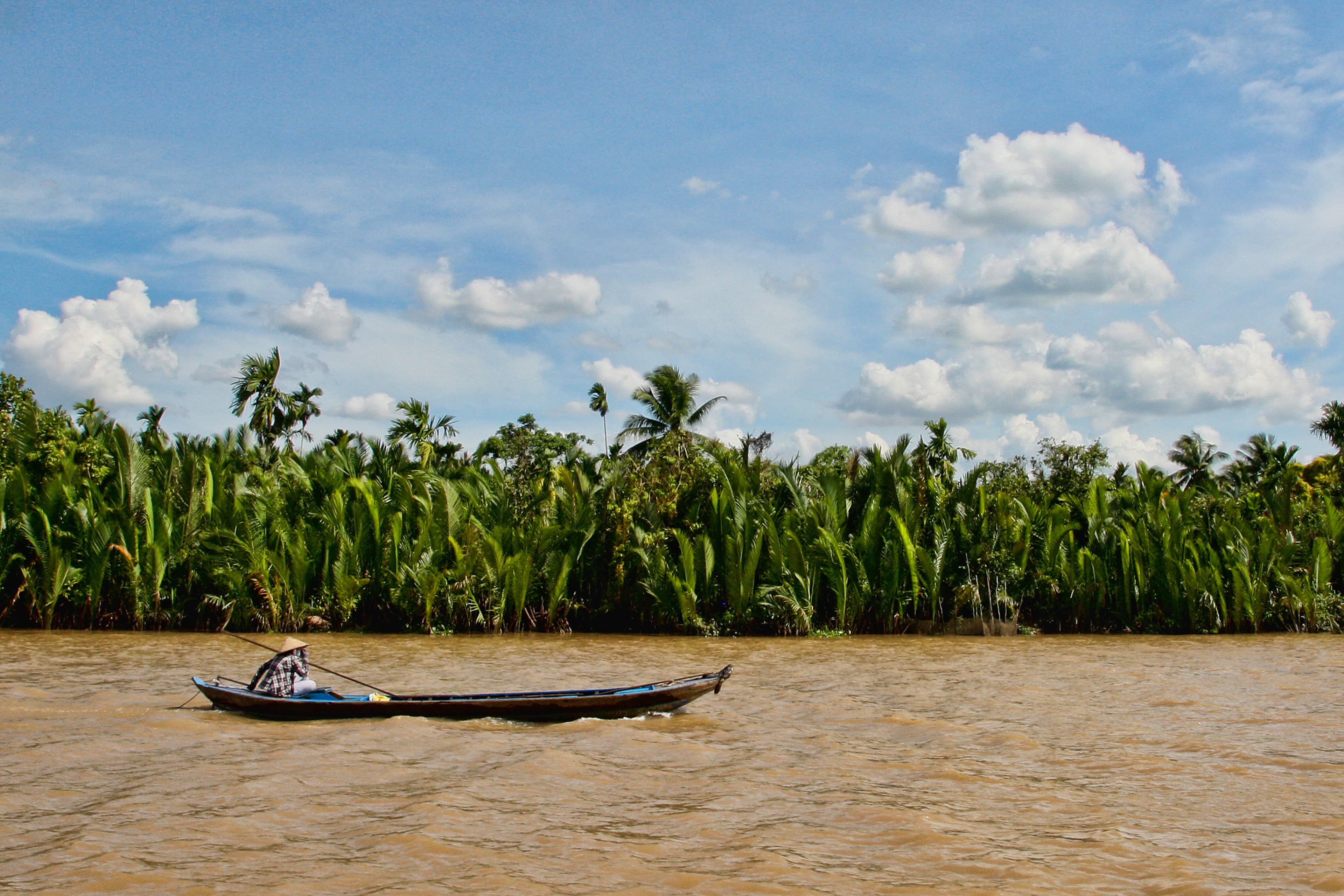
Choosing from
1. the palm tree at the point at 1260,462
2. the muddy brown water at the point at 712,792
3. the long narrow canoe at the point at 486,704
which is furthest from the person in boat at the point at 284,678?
the palm tree at the point at 1260,462

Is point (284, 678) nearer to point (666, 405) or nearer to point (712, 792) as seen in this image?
point (712, 792)

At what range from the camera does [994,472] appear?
110ft

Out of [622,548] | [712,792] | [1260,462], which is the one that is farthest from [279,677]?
[1260,462]

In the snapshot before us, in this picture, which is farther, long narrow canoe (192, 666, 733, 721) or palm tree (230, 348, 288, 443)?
palm tree (230, 348, 288, 443)

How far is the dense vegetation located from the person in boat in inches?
397

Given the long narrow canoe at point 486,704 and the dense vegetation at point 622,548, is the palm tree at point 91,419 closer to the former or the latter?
the dense vegetation at point 622,548

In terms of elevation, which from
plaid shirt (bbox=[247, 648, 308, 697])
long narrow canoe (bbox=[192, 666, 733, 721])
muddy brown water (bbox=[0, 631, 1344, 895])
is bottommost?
muddy brown water (bbox=[0, 631, 1344, 895])

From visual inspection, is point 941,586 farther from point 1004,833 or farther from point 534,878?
point 534,878

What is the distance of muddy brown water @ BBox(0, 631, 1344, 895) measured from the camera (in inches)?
232

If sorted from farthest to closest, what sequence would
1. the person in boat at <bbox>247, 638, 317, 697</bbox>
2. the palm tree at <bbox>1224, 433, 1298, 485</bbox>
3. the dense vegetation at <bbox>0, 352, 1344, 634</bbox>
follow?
1. the palm tree at <bbox>1224, 433, 1298, 485</bbox>
2. the dense vegetation at <bbox>0, 352, 1344, 634</bbox>
3. the person in boat at <bbox>247, 638, 317, 697</bbox>

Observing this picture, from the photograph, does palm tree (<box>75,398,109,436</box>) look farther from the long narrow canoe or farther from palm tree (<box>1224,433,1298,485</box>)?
palm tree (<box>1224,433,1298,485</box>)

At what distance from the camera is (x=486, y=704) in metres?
10.6

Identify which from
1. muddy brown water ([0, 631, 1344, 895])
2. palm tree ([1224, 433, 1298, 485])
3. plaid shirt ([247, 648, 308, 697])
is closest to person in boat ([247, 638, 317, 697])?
plaid shirt ([247, 648, 308, 697])

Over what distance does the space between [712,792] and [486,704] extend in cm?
348
